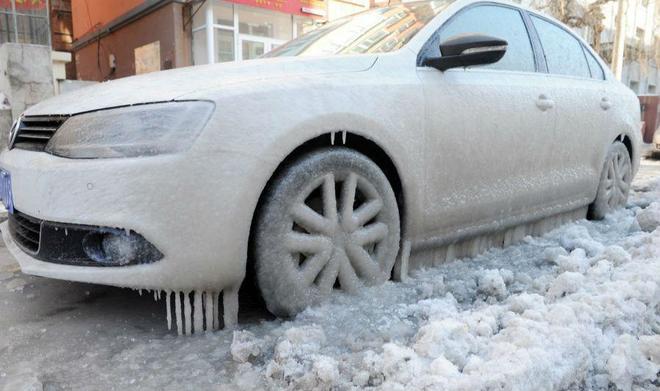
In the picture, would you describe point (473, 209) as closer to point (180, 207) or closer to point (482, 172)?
point (482, 172)

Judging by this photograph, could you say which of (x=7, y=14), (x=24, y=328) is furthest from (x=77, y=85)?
(x=24, y=328)

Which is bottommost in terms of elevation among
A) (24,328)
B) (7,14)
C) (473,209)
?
(24,328)

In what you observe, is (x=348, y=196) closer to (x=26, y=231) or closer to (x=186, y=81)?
(x=186, y=81)

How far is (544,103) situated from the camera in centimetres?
307

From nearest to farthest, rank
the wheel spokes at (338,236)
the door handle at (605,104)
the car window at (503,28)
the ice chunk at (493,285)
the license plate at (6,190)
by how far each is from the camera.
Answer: the wheel spokes at (338,236), the license plate at (6,190), the ice chunk at (493,285), the car window at (503,28), the door handle at (605,104)

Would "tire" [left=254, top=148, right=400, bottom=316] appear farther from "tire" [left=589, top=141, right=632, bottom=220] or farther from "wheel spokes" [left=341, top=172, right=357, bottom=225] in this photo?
"tire" [left=589, top=141, right=632, bottom=220]

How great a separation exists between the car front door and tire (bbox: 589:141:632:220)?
95 centimetres

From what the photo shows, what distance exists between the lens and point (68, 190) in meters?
1.79

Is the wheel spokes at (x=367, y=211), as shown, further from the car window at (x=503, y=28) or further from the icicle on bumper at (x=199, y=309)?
the car window at (x=503, y=28)

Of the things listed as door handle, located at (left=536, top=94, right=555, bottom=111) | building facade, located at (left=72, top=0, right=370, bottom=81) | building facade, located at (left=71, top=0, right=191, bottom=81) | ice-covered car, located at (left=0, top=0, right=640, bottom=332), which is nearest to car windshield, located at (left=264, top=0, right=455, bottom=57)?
ice-covered car, located at (left=0, top=0, right=640, bottom=332)

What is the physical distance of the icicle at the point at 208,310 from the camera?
74.3 inches

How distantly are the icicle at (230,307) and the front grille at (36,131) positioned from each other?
36.3 inches

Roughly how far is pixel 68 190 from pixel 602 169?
11.8 ft

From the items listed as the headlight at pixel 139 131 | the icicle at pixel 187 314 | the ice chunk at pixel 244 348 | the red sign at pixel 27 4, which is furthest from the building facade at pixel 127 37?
the ice chunk at pixel 244 348
